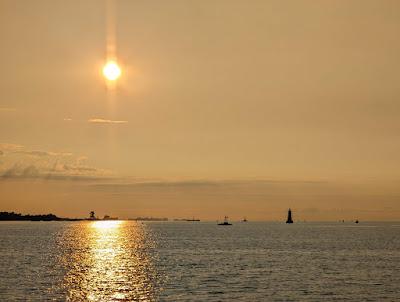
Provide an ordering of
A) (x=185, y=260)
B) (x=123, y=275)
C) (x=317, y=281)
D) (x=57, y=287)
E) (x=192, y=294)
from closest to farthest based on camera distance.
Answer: (x=192, y=294)
(x=57, y=287)
(x=317, y=281)
(x=123, y=275)
(x=185, y=260)

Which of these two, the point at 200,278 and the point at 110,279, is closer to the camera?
the point at 200,278

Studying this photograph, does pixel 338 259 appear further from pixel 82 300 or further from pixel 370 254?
pixel 82 300

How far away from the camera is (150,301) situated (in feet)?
247

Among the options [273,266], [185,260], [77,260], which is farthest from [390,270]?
[77,260]

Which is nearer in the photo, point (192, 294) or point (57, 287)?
point (192, 294)

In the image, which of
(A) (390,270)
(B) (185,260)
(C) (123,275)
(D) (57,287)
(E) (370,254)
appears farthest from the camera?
(E) (370,254)

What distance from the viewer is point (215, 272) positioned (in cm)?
10712

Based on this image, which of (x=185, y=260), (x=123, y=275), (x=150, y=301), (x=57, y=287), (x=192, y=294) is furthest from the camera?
(x=185, y=260)

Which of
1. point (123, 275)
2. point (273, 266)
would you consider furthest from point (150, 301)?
point (273, 266)

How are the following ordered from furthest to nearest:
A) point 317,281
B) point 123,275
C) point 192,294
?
point 123,275, point 317,281, point 192,294

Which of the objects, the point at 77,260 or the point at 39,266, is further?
the point at 77,260

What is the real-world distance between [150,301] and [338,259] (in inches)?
2992

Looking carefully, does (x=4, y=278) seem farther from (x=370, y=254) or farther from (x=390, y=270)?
(x=370, y=254)

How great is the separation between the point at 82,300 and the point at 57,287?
13334 mm
